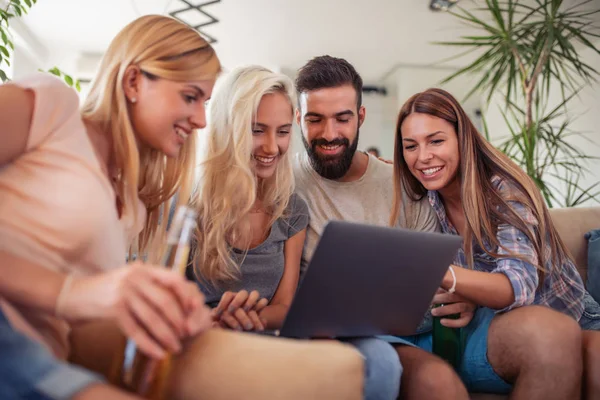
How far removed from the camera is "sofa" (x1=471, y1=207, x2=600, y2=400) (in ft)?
6.26

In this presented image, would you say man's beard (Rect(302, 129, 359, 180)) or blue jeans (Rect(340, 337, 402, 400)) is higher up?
man's beard (Rect(302, 129, 359, 180))

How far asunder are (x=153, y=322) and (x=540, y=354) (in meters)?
0.99

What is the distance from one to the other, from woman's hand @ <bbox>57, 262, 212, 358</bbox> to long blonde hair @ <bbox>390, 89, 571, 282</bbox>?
1033 mm

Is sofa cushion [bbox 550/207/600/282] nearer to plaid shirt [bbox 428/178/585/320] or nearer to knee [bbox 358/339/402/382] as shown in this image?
plaid shirt [bbox 428/178/585/320]

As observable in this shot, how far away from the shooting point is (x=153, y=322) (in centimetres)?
61

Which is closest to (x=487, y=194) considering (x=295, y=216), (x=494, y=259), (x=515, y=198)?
(x=515, y=198)

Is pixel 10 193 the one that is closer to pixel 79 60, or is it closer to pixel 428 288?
pixel 428 288

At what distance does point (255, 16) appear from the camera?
5184mm

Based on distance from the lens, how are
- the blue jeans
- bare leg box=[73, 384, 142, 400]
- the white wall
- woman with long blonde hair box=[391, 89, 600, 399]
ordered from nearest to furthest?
bare leg box=[73, 384, 142, 400] < the blue jeans < woman with long blonde hair box=[391, 89, 600, 399] < the white wall

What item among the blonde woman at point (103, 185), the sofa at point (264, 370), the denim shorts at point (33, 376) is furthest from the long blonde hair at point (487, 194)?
the denim shorts at point (33, 376)

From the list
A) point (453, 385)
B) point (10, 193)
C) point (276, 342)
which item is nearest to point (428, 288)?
point (453, 385)

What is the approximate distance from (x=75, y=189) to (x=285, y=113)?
88 centimetres

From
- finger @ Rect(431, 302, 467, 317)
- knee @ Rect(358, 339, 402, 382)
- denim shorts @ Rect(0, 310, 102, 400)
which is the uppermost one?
denim shorts @ Rect(0, 310, 102, 400)

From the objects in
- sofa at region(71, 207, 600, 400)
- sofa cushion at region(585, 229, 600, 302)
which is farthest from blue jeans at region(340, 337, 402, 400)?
sofa cushion at region(585, 229, 600, 302)
